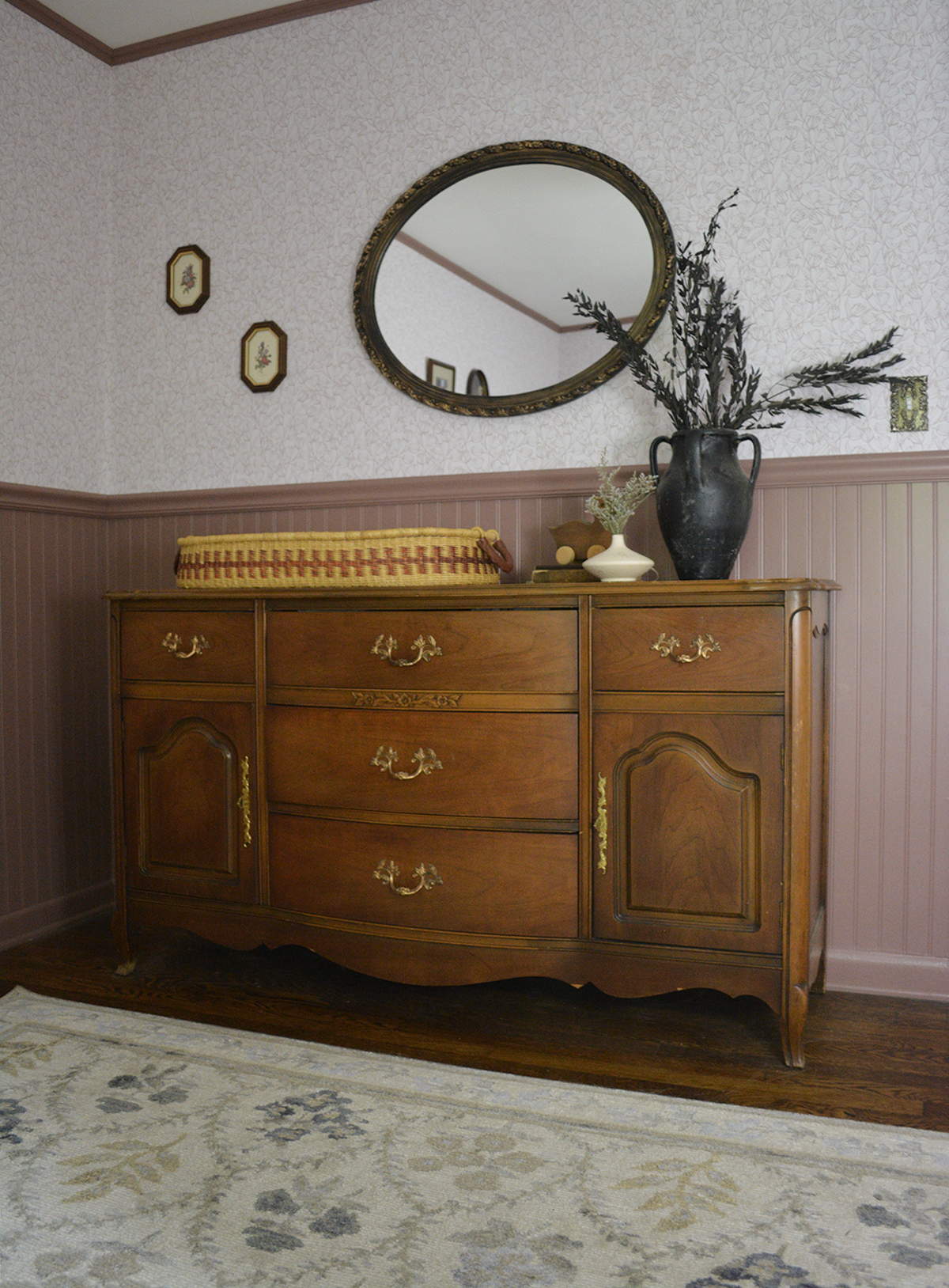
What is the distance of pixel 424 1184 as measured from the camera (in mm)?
1413

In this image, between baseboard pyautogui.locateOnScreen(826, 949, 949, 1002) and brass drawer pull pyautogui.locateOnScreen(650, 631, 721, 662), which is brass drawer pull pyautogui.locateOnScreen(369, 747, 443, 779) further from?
baseboard pyautogui.locateOnScreen(826, 949, 949, 1002)

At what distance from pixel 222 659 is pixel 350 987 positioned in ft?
2.70

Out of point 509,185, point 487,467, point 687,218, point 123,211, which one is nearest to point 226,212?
point 123,211

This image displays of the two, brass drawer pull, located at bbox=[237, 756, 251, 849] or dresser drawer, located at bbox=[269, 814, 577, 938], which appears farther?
brass drawer pull, located at bbox=[237, 756, 251, 849]

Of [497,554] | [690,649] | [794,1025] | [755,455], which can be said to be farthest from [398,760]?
[755,455]

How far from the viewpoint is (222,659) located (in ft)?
7.18

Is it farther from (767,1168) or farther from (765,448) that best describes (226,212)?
(767,1168)

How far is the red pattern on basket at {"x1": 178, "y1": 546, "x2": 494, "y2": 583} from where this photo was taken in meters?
2.16

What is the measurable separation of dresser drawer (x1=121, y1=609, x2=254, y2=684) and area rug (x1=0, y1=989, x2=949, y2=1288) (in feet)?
2.69

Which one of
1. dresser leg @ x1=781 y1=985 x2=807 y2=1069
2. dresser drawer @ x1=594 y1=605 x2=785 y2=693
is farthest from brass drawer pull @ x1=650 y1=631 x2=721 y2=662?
dresser leg @ x1=781 y1=985 x2=807 y2=1069

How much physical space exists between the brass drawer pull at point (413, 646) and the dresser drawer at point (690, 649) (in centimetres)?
34

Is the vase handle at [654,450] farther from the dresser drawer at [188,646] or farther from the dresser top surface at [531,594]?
the dresser drawer at [188,646]

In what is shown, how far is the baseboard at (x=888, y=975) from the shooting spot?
2.18 m

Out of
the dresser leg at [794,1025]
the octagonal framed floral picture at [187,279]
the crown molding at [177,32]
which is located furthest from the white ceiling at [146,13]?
the dresser leg at [794,1025]
